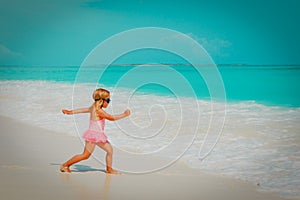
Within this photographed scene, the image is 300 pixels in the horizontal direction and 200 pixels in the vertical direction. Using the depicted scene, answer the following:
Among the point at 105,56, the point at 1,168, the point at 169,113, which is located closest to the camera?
the point at 1,168

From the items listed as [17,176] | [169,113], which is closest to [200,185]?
[17,176]

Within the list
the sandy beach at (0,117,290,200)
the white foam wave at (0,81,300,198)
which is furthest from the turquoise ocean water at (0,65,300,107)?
the sandy beach at (0,117,290,200)

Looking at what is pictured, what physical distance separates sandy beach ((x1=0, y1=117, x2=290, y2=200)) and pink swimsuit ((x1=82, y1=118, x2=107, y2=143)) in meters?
0.35

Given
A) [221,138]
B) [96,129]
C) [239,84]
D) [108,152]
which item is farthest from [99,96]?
[239,84]

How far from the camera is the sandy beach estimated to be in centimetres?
343

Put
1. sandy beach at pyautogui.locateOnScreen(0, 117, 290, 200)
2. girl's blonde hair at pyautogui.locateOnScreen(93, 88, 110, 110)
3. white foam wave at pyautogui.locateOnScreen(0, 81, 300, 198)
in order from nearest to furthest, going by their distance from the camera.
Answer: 1. sandy beach at pyautogui.locateOnScreen(0, 117, 290, 200)
2. girl's blonde hair at pyautogui.locateOnScreen(93, 88, 110, 110)
3. white foam wave at pyautogui.locateOnScreen(0, 81, 300, 198)

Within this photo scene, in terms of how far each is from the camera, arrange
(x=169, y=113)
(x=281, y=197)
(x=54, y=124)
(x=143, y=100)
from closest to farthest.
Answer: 1. (x=281, y=197)
2. (x=54, y=124)
3. (x=169, y=113)
4. (x=143, y=100)

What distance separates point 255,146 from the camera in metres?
5.73

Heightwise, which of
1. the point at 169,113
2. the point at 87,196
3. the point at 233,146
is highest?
the point at 169,113

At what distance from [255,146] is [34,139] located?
321cm

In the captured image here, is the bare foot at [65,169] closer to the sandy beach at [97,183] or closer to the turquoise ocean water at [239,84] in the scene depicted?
the sandy beach at [97,183]

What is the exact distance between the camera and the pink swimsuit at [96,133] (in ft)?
13.2

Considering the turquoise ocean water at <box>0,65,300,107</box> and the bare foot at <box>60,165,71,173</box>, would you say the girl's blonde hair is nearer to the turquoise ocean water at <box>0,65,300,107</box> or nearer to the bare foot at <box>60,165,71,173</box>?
the bare foot at <box>60,165,71,173</box>

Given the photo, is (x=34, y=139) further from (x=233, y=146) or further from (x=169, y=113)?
(x=169, y=113)
